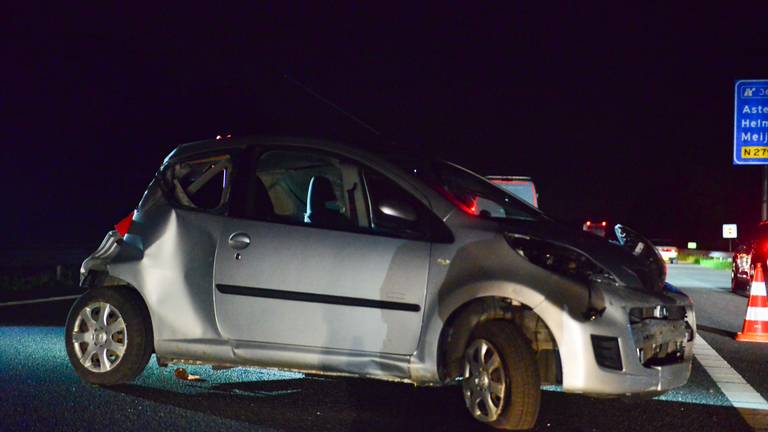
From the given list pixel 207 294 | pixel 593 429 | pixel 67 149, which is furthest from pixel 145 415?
pixel 67 149

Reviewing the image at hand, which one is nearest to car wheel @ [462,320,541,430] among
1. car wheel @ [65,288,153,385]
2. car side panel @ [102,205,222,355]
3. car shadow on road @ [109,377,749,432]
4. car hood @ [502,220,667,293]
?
car shadow on road @ [109,377,749,432]

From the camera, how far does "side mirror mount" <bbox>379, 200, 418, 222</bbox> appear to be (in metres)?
5.39

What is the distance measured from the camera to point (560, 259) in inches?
205

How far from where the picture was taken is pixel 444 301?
17.4ft

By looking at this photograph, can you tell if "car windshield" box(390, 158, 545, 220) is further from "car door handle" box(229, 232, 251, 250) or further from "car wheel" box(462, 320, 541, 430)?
→ "car door handle" box(229, 232, 251, 250)

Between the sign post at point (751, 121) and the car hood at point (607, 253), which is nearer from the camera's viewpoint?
the car hood at point (607, 253)

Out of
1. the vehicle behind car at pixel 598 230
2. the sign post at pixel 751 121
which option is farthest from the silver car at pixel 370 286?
the sign post at pixel 751 121

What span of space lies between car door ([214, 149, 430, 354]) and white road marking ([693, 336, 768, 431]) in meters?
2.20

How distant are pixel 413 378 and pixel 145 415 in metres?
1.61

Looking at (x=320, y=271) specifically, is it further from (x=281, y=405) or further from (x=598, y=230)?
(x=598, y=230)

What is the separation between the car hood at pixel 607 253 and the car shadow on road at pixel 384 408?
87 centimetres

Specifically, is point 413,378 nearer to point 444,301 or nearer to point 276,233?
point 444,301

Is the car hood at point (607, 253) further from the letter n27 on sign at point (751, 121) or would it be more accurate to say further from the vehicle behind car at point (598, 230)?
the letter n27 on sign at point (751, 121)

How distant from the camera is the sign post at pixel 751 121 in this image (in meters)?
26.3
